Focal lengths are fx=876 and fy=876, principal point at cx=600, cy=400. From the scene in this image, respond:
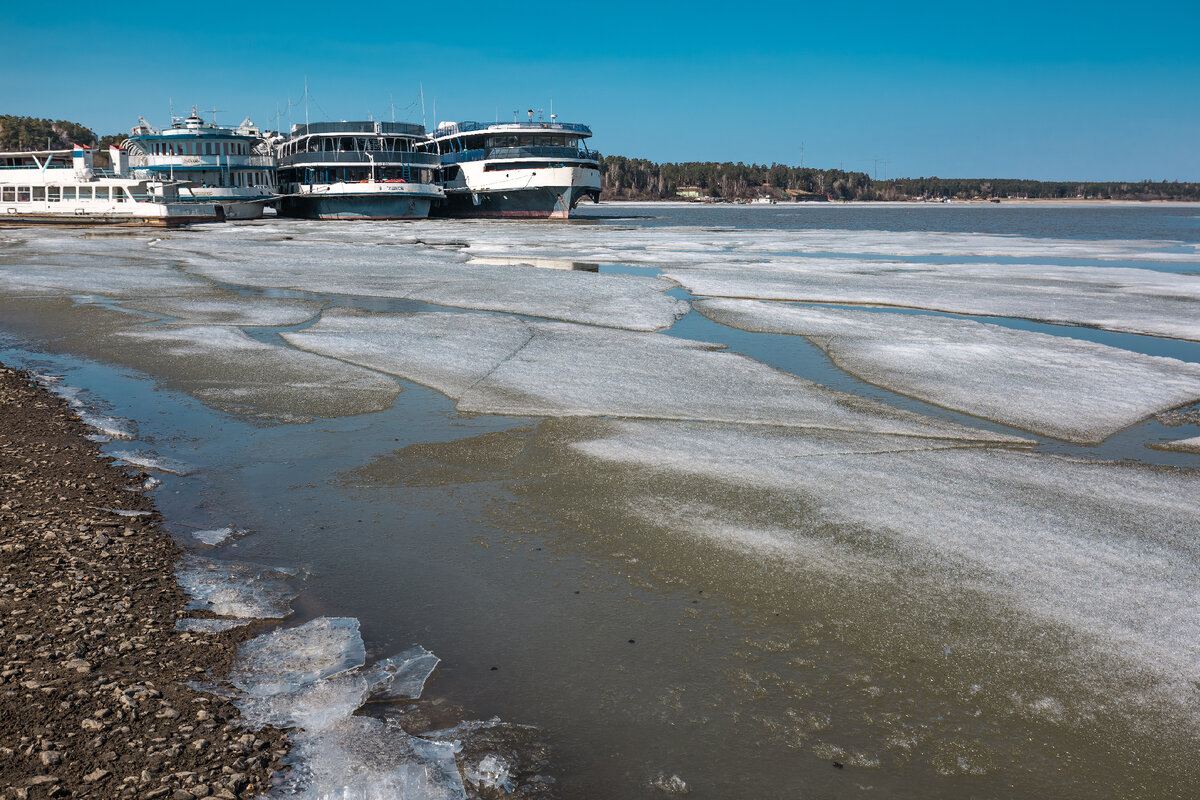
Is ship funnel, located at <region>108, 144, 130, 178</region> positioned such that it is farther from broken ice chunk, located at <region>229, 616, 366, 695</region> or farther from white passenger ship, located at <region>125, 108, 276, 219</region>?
broken ice chunk, located at <region>229, 616, 366, 695</region>

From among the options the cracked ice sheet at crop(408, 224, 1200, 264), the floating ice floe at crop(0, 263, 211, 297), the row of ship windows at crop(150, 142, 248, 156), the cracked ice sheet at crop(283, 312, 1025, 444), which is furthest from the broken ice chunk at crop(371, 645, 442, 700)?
the row of ship windows at crop(150, 142, 248, 156)

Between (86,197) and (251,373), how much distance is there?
1931 inches

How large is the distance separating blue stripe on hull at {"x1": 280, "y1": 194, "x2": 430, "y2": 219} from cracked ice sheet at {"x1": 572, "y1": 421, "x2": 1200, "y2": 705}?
53.2 m

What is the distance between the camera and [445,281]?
18656 mm

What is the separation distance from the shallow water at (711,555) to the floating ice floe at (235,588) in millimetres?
137

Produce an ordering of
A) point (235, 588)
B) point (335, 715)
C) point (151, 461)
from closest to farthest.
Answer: point (335, 715)
point (235, 588)
point (151, 461)

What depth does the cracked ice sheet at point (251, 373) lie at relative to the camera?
862cm

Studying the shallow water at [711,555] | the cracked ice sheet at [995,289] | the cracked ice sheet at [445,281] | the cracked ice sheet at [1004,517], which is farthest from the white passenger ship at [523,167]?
the cracked ice sheet at [1004,517]

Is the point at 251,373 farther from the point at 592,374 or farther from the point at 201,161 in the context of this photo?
the point at 201,161

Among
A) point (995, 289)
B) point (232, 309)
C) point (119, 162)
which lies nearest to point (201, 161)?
point (119, 162)

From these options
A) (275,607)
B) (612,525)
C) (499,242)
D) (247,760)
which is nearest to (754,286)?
(612,525)

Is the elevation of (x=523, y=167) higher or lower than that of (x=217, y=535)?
higher

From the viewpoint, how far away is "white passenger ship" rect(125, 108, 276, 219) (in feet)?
168

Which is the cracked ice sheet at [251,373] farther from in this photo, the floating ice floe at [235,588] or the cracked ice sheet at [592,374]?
the floating ice floe at [235,588]
